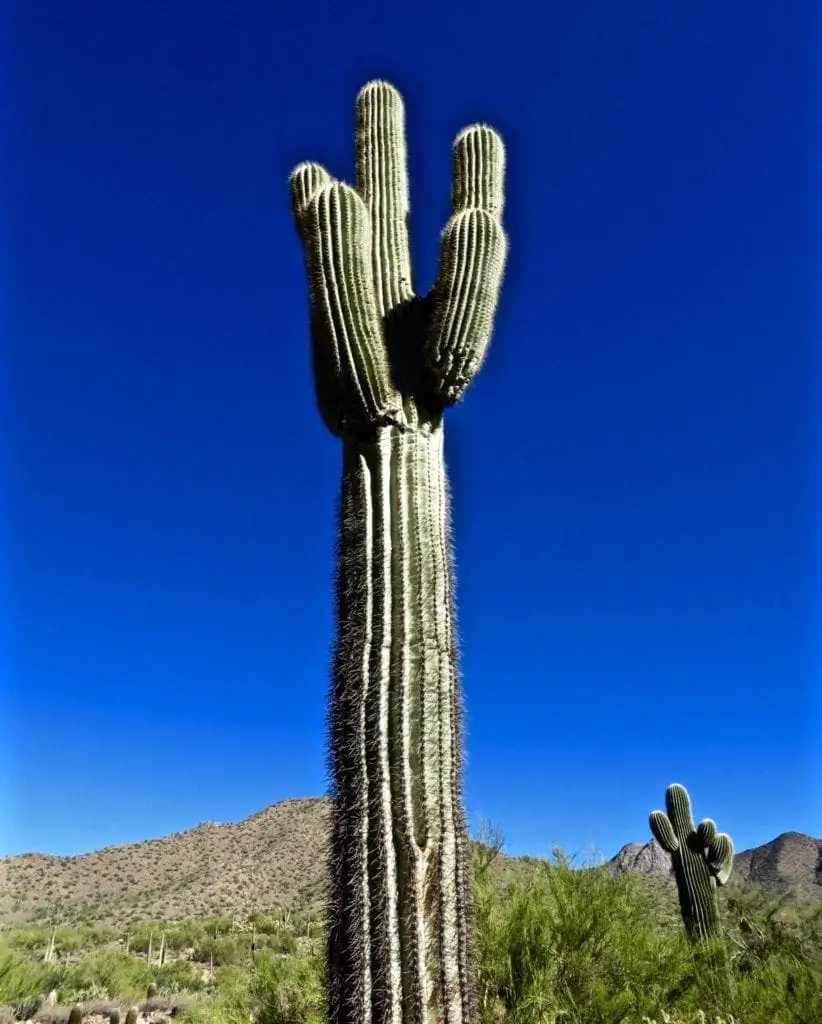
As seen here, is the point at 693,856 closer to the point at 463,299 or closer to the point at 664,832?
the point at 664,832

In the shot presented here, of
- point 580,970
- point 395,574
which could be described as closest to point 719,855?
point 580,970

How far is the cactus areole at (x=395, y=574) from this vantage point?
4.18 m

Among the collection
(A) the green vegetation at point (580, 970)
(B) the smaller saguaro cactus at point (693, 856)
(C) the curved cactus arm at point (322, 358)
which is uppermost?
(C) the curved cactus arm at point (322, 358)

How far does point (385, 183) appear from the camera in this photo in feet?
21.6

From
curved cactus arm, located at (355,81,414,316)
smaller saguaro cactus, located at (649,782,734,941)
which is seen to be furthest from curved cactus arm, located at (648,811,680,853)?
curved cactus arm, located at (355,81,414,316)

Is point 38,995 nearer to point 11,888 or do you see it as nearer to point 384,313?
point 384,313

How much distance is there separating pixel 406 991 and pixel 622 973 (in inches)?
240

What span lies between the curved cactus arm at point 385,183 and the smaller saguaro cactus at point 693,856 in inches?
395

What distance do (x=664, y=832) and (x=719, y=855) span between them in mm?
815

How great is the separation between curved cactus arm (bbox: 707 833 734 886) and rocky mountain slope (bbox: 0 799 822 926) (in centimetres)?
1180

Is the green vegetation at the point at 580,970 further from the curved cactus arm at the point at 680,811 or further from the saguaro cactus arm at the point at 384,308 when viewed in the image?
the saguaro cactus arm at the point at 384,308

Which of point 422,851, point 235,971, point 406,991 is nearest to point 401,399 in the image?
point 422,851

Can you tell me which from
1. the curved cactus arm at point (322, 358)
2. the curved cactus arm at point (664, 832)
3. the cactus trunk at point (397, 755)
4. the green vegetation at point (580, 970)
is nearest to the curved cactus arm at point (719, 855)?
the curved cactus arm at point (664, 832)

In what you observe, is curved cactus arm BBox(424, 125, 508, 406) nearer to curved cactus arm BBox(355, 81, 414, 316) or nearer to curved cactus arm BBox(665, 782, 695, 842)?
curved cactus arm BBox(355, 81, 414, 316)
